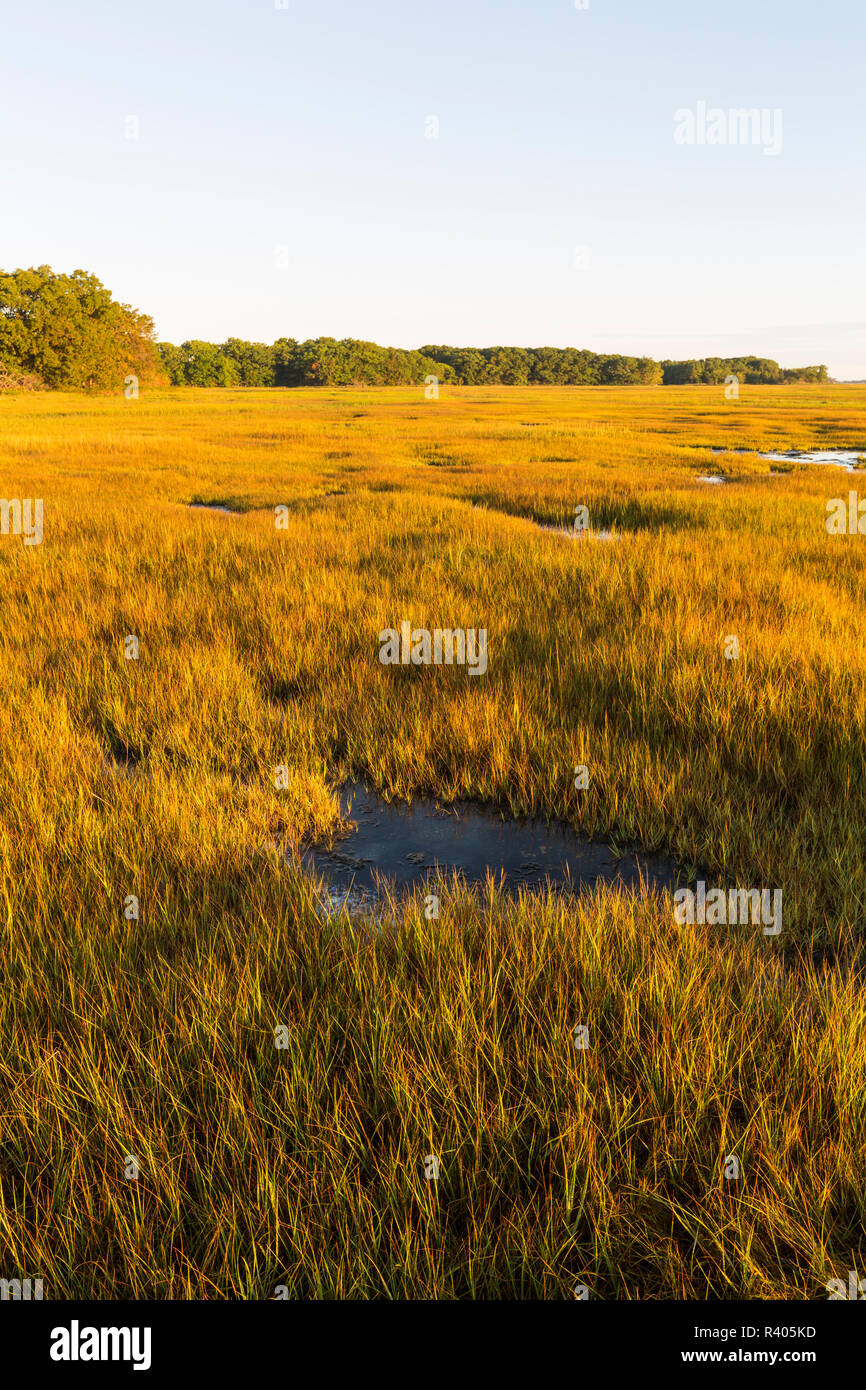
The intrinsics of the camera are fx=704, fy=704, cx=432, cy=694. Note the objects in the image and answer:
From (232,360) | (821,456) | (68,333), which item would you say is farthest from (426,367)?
(821,456)

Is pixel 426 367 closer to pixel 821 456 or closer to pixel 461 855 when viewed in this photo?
pixel 821 456

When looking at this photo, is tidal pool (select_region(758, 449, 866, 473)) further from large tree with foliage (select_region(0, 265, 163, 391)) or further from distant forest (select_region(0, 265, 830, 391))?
large tree with foliage (select_region(0, 265, 163, 391))

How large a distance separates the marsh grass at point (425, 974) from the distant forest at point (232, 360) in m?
22.9

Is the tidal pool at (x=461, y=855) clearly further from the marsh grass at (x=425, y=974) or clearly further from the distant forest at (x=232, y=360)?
the distant forest at (x=232, y=360)

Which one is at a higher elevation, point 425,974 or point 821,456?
point 821,456

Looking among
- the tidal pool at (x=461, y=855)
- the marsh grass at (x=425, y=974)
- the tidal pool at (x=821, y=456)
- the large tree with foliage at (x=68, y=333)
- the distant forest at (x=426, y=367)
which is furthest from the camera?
the distant forest at (x=426, y=367)

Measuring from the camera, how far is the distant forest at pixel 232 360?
80.1 m

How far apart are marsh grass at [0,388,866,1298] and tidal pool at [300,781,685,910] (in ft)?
0.44

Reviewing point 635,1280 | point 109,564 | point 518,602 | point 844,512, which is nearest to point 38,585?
point 109,564

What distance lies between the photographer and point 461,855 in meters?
3.43

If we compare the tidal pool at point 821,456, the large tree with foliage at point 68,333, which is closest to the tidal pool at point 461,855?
the tidal pool at point 821,456

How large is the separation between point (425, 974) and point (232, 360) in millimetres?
141060

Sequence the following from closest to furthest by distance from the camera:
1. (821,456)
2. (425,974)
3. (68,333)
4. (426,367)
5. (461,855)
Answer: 1. (425,974)
2. (461,855)
3. (821,456)
4. (68,333)
5. (426,367)

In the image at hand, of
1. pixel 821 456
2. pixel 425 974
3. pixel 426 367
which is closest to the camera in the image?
pixel 425 974
